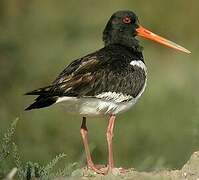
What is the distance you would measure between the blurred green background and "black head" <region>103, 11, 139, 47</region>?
1.24 meters

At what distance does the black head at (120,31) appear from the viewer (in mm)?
11961

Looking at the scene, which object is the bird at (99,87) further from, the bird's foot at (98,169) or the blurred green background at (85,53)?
the blurred green background at (85,53)

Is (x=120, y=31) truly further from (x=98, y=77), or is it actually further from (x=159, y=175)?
(x=159, y=175)

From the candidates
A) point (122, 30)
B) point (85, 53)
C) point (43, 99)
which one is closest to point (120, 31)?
point (122, 30)

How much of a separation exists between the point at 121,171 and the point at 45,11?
11.4 m

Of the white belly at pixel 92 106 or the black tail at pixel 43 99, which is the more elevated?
the black tail at pixel 43 99

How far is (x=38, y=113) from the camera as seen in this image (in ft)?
54.9

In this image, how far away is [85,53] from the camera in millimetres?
19578

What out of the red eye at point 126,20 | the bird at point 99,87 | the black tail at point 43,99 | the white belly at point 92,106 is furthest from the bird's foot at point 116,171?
the red eye at point 126,20

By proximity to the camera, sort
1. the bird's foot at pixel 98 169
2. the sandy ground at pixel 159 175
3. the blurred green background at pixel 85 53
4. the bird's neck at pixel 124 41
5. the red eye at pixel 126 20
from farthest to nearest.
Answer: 1. the blurred green background at pixel 85 53
2. the red eye at pixel 126 20
3. the bird's neck at pixel 124 41
4. the bird's foot at pixel 98 169
5. the sandy ground at pixel 159 175

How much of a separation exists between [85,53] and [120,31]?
24.8 ft

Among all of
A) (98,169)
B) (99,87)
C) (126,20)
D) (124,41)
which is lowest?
(98,169)

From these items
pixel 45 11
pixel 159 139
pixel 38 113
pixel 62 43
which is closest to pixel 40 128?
pixel 38 113

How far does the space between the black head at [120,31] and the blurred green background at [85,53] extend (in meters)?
1.24
